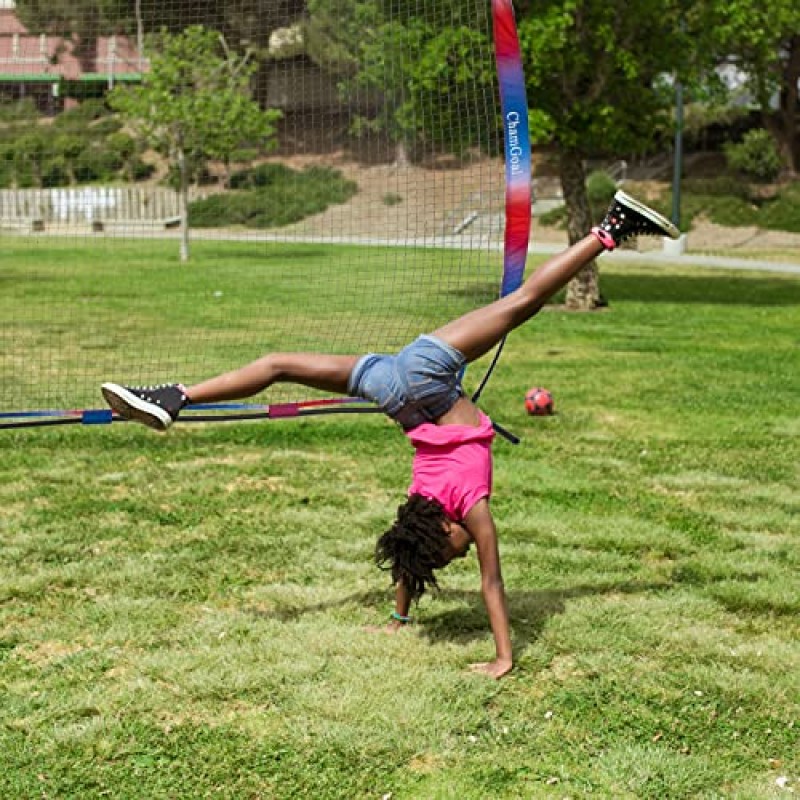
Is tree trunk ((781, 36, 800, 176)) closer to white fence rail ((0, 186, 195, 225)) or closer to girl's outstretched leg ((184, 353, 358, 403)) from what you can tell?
white fence rail ((0, 186, 195, 225))

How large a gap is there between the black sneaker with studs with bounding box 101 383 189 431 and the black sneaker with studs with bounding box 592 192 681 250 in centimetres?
192

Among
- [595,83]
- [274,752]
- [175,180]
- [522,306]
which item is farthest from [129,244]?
[595,83]

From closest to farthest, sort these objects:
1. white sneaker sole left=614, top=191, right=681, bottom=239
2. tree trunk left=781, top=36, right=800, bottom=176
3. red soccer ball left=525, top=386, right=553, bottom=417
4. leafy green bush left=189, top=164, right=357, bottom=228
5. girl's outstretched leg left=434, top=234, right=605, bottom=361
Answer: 1. girl's outstretched leg left=434, top=234, right=605, bottom=361
2. white sneaker sole left=614, top=191, right=681, bottom=239
3. leafy green bush left=189, top=164, right=357, bottom=228
4. red soccer ball left=525, top=386, right=553, bottom=417
5. tree trunk left=781, top=36, right=800, bottom=176

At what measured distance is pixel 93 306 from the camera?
53.2 feet

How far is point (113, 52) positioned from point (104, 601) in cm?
289

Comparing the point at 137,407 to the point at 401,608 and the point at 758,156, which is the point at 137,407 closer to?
the point at 401,608

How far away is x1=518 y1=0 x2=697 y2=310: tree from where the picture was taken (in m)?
17.3

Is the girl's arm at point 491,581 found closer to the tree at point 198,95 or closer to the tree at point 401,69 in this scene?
the tree at point 401,69

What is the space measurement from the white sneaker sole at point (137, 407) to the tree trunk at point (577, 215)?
14498 millimetres

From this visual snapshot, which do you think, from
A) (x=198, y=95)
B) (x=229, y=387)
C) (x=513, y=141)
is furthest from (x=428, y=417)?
(x=198, y=95)

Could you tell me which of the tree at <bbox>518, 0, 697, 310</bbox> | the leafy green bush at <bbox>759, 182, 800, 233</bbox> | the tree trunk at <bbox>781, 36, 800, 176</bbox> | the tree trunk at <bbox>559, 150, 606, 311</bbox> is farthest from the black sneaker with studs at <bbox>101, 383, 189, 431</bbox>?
the tree trunk at <bbox>781, 36, 800, 176</bbox>

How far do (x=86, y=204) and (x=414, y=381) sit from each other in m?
2.75

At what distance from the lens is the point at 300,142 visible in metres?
7.12

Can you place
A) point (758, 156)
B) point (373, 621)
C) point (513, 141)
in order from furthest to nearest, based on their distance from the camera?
1. point (758, 156)
2. point (513, 141)
3. point (373, 621)
